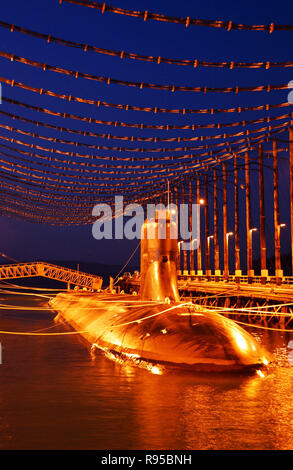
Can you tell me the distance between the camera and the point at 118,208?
55000 mm

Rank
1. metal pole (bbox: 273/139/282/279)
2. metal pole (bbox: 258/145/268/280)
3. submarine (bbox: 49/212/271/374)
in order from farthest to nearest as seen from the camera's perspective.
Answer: metal pole (bbox: 258/145/268/280)
metal pole (bbox: 273/139/282/279)
submarine (bbox: 49/212/271/374)

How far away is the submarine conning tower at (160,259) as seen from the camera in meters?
22.6

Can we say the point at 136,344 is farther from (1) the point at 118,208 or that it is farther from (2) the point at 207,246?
(2) the point at 207,246

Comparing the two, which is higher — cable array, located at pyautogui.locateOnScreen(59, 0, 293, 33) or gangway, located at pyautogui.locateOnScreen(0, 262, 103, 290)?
cable array, located at pyautogui.locateOnScreen(59, 0, 293, 33)

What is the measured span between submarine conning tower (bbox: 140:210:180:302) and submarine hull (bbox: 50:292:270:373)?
1001 mm

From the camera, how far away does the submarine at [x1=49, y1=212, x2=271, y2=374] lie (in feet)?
51.3

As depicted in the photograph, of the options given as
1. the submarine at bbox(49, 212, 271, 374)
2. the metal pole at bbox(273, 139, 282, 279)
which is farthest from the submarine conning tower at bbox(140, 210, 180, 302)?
the metal pole at bbox(273, 139, 282, 279)

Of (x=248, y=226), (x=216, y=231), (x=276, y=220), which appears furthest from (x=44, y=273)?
(x=276, y=220)

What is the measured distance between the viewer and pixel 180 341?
53.9 ft

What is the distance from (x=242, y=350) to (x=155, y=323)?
377 cm

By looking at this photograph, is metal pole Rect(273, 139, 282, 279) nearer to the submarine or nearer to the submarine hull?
the submarine

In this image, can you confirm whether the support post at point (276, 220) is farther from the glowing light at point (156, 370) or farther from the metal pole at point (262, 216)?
the glowing light at point (156, 370)

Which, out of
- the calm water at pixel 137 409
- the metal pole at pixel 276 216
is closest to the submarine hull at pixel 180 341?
the calm water at pixel 137 409
